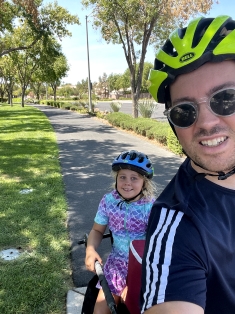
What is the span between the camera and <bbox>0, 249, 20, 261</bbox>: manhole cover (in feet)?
11.3

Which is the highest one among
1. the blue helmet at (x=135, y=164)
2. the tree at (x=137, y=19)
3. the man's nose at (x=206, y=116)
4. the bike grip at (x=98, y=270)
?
the tree at (x=137, y=19)

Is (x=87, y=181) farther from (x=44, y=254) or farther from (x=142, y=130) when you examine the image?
(x=142, y=130)

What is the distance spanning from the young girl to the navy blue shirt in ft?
3.58

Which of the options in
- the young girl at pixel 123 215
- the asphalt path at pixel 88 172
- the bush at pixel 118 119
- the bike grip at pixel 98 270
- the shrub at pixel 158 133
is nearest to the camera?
the bike grip at pixel 98 270

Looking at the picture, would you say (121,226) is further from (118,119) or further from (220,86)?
(118,119)

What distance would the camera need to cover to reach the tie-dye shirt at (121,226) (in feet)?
7.06

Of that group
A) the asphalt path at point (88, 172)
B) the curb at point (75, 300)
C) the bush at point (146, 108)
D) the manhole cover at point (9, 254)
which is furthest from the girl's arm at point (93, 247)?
the bush at point (146, 108)

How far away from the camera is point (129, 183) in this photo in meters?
2.41

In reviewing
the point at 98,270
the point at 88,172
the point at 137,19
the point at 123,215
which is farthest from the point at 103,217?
the point at 137,19

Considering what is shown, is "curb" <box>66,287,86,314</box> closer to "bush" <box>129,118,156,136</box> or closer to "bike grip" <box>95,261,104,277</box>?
"bike grip" <box>95,261,104,277</box>

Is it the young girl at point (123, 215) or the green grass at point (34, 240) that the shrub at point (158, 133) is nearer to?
the green grass at point (34, 240)

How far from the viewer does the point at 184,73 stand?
4.09 ft

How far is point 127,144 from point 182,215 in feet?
34.6

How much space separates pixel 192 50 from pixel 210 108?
10.1 inches
